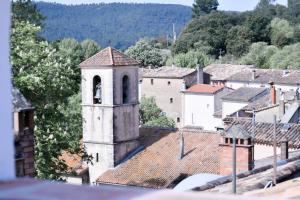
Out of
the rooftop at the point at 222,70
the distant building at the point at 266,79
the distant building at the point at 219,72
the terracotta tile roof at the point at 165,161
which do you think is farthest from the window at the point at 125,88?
the rooftop at the point at 222,70

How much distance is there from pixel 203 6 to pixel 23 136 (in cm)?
9630

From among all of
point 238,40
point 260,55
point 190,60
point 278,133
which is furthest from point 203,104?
point 238,40

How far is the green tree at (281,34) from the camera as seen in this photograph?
68.6 m

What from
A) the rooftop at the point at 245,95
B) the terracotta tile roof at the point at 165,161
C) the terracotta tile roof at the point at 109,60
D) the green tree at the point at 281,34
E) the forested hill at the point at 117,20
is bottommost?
the terracotta tile roof at the point at 165,161

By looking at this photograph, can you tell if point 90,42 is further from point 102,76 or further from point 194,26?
point 102,76

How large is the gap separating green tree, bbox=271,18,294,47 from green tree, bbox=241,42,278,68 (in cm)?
409

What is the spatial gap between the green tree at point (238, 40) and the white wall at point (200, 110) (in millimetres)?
24981

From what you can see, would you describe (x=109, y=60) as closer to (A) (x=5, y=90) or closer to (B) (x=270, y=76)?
(B) (x=270, y=76)

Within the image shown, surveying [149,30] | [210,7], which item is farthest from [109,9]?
[210,7]

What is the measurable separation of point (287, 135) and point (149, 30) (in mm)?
122138

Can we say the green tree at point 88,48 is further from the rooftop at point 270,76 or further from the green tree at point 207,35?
the rooftop at point 270,76

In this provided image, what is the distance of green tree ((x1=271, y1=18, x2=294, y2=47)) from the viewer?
68.6m

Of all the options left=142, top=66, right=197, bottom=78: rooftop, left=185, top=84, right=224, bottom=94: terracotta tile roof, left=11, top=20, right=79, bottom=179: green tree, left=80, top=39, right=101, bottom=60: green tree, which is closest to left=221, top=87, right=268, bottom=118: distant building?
left=185, top=84, right=224, bottom=94: terracotta tile roof

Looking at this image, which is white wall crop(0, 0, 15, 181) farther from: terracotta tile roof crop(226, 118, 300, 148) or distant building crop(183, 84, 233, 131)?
distant building crop(183, 84, 233, 131)
